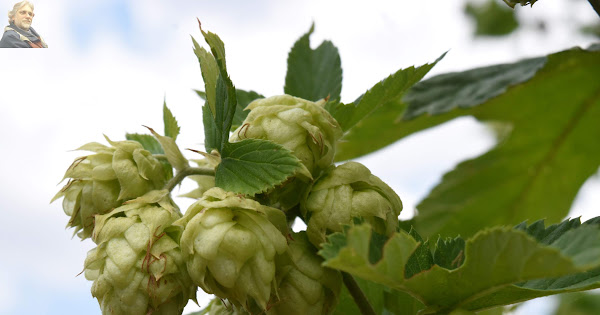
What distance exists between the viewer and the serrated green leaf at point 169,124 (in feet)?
5.03

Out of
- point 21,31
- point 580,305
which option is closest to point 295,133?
point 21,31

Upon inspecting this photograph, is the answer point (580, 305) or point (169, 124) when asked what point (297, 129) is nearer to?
point (169, 124)

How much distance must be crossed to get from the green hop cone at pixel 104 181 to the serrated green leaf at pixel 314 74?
0.42 metres

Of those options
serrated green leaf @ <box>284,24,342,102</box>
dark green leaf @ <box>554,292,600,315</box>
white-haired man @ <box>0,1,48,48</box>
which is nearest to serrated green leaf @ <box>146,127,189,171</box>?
serrated green leaf @ <box>284,24,342,102</box>

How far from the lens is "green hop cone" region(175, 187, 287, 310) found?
112 cm

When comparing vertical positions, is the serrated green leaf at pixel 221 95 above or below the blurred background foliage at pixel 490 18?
below

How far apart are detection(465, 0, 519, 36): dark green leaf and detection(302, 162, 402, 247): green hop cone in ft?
21.5

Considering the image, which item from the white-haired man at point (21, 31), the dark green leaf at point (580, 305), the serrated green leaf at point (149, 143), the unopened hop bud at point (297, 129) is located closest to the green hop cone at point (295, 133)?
the unopened hop bud at point (297, 129)

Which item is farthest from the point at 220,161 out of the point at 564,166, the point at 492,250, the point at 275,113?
the point at 564,166

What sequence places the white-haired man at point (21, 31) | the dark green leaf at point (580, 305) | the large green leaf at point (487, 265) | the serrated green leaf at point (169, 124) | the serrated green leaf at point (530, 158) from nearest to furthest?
1. the large green leaf at point (487, 265)
2. the serrated green leaf at point (169, 124)
3. the serrated green leaf at point (530, 158)
4. the white-haired man at point (21, 31)
5. the dark green leaf at point (580, 305)

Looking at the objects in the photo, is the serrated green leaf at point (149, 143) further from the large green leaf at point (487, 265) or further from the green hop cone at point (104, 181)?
the large green leaf at point (487, 265)

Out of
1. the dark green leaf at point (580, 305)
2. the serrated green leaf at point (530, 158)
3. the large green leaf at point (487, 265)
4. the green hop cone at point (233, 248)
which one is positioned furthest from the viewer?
the dark green leaf at point (580, 305)

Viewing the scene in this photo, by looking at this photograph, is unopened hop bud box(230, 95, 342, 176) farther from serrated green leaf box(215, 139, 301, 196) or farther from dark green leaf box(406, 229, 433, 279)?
dark green leaf box(406, 229, 433, 279)

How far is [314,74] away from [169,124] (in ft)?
1.20
